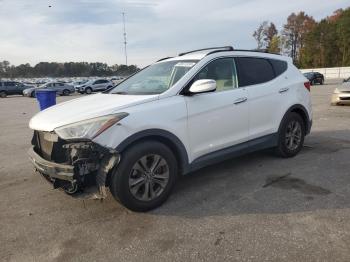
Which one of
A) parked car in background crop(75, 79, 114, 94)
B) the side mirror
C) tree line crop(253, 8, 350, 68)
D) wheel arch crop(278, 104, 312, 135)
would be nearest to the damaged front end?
the side mirror

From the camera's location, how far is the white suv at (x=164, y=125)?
3748 mm

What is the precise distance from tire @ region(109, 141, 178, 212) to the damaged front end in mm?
122

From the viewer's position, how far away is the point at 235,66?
5133 millimetres

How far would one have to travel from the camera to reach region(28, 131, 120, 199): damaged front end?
12.1ft

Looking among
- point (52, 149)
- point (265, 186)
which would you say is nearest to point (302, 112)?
point (265, 186)

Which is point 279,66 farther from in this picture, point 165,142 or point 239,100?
point 165,142

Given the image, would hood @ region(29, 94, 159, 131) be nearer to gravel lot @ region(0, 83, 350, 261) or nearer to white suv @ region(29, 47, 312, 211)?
white suv @ region(29, 47, 312, 211)

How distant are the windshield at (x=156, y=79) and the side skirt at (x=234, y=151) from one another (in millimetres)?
1008

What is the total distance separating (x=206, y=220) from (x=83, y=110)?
5.98 ft

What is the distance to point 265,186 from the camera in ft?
15.5

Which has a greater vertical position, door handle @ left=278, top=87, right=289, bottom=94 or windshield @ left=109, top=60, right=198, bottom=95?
windshield @ left=109, top=60, right=198, bottom=95

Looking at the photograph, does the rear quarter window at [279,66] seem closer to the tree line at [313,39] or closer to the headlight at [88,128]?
the headlight at [88,128]

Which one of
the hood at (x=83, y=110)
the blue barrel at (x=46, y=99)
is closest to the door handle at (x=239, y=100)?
the hood at (x=83, y=110)

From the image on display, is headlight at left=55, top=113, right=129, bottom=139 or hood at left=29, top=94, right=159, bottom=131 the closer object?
headlight at left=55, top=113, right=129, bottom=139
